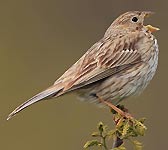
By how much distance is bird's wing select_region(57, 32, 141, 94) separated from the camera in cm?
859

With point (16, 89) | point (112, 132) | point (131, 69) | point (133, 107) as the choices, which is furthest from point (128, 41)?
point (16, 89)

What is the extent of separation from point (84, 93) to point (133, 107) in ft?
9.77

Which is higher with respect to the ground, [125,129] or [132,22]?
[132,22]

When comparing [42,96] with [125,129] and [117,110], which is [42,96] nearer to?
[117,110]

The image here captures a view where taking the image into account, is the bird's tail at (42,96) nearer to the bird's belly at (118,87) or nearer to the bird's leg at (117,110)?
the bird's belly at (118,87)

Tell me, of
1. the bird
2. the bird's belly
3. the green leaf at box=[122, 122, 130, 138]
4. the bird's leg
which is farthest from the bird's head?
the green leaf at box=[122, 122, 130, 138]

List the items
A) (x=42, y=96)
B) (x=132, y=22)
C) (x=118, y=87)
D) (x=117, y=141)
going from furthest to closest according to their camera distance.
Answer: (x=132, y=22), (x=118, y=87), (x=42, y=96), (x=117, y=141)

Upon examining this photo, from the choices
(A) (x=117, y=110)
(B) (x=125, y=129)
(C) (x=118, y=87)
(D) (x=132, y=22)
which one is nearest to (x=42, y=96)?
(A) (x=117, y=110)

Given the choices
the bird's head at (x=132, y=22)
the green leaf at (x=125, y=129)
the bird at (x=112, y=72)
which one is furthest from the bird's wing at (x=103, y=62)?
the green leaf at (x=125, y=129)

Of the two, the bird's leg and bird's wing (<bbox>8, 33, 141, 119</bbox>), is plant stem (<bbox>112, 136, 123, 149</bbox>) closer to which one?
the bird's leg

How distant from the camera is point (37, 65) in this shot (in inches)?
488

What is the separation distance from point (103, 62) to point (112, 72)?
0.31 feet

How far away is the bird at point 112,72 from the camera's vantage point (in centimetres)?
859

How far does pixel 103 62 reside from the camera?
875 cm
